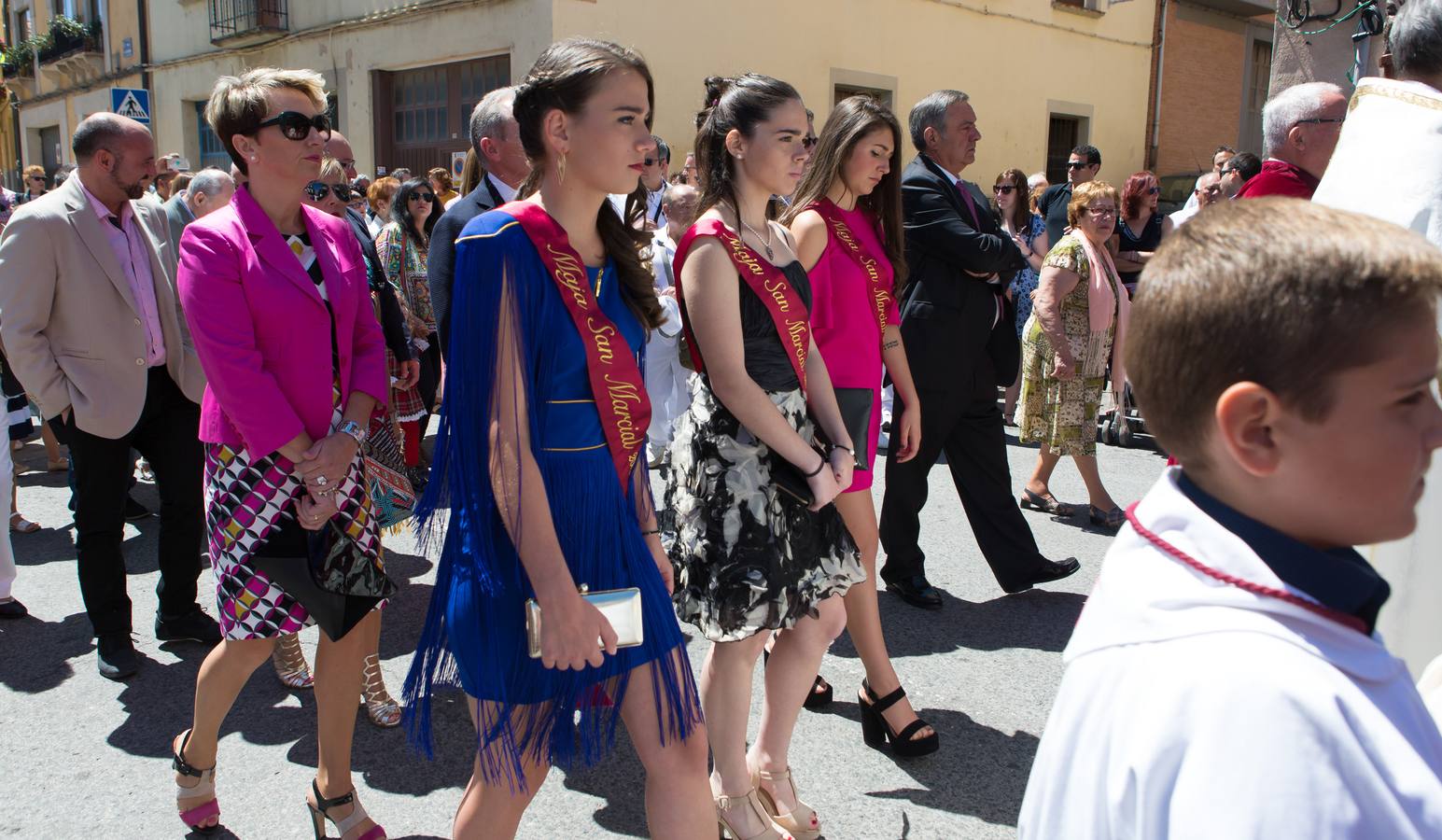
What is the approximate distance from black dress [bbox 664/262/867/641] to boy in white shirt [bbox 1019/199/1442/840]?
4.99ft

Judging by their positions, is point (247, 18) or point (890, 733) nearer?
point (890, 733)

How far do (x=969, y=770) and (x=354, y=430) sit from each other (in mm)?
2001

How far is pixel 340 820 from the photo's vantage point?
8.95ft

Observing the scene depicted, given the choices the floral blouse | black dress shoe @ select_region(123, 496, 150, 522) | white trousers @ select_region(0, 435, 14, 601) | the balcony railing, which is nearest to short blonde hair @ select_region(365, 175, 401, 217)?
the floral blouse

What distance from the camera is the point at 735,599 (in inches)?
100

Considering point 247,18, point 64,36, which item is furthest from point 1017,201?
point 64,36

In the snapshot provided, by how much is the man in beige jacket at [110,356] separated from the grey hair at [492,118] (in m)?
1.29

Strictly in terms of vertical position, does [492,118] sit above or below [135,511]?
above

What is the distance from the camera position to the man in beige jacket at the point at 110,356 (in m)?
3.75

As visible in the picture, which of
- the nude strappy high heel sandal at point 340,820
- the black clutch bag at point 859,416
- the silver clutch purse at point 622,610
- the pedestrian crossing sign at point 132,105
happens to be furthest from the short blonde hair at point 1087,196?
the pedestrian crossing sign at point 132,105

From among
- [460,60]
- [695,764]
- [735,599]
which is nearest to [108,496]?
[735,599]

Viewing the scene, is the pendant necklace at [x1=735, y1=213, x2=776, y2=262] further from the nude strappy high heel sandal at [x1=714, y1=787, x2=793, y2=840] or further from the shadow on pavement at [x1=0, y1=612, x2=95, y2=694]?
the shadow on pavement at [x1=0, y1=612, x2=95, y2=694]

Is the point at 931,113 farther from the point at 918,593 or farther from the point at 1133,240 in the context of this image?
the point at 1133,240

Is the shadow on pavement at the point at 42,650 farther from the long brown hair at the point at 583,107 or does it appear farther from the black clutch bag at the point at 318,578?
the long brown hair at the point at 583,107
